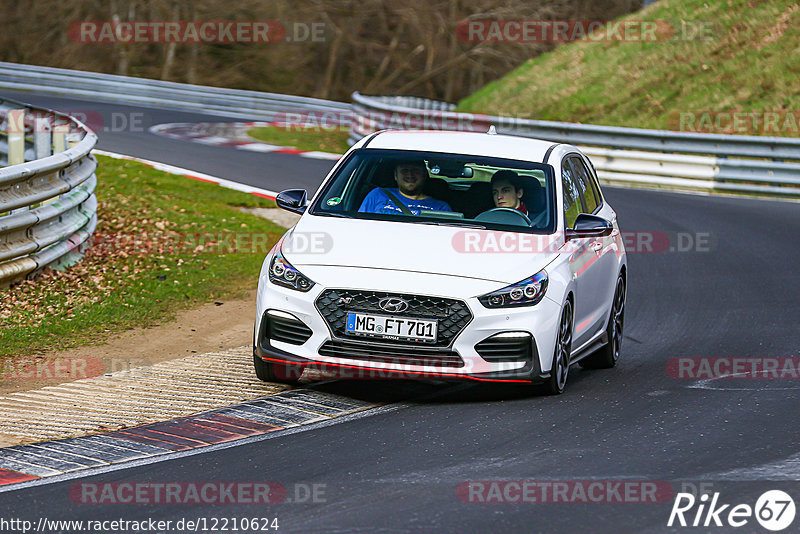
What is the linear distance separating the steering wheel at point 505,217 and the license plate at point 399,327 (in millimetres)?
1261

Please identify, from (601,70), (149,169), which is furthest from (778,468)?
(601,70)

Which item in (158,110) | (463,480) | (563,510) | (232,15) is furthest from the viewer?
(232,15)

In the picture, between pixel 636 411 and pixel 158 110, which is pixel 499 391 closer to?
pixel 636 411

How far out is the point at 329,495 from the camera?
5.89m

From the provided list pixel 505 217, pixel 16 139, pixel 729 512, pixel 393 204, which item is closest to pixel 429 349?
pixel 505 217

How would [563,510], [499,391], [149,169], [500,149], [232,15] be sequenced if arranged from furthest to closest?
[232,15]
[149,169]
[500,149]
[499,391]
[563,510]

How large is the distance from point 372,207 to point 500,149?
42.7 inches

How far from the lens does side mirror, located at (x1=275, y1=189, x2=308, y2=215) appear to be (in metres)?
8.95

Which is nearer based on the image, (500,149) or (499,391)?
(499,391)

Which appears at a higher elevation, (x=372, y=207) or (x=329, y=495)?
(x=372, y=207)

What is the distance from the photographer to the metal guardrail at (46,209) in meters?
10.8

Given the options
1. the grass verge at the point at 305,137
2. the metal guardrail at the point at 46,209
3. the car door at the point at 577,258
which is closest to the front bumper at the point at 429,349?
the car door at the point at 577,258

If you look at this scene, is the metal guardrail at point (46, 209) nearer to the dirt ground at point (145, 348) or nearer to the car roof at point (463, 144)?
the dirt ground at point (145, 348)

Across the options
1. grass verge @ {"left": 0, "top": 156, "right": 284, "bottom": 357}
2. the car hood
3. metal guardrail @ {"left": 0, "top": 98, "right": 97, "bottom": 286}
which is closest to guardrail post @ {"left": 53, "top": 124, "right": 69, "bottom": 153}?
metal guardrail @ {"left": 0, "top": 98, "right": 97, "bottom": 286}
